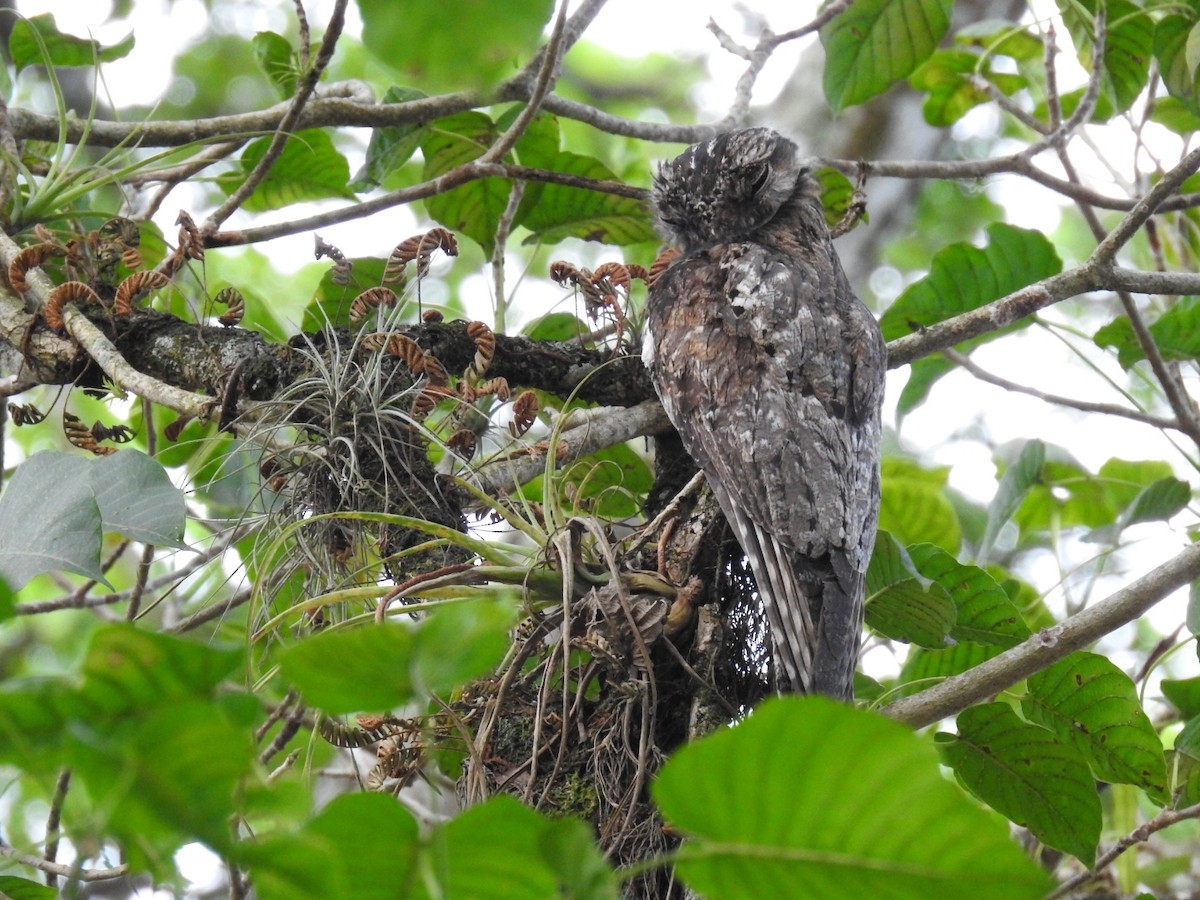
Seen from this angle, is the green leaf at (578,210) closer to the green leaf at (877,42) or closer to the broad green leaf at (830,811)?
the green leaf at (877,42)

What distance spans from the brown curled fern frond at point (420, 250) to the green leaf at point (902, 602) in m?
1.07

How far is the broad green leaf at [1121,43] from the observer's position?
2863mm

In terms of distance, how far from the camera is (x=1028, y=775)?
2066 millimetres

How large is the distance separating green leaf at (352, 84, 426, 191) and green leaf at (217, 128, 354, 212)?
0.10m

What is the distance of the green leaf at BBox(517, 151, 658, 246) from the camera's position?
9.51ft

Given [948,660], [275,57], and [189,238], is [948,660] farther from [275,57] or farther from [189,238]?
[275,57]

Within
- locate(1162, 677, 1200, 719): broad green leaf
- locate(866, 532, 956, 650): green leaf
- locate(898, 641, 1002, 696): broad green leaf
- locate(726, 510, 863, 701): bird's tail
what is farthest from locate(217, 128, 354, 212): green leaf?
locate(1162, 677, 1200, 719): broad green leaf

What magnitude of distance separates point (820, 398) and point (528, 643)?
0.85 m

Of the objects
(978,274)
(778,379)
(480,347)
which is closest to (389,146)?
(480,347)

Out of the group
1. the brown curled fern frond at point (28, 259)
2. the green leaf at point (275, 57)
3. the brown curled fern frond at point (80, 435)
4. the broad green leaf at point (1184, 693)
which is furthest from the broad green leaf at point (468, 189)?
the broad green leaf at point (1184, 693)

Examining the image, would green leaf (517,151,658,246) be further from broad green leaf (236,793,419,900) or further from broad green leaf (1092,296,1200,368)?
broad green leaf (236,793,419,900)

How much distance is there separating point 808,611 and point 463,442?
74cm

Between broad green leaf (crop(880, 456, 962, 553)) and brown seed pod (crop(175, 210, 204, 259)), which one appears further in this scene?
broad green leaf (crop(880, 456, 962, 553))

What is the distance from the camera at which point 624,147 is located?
252 inches
